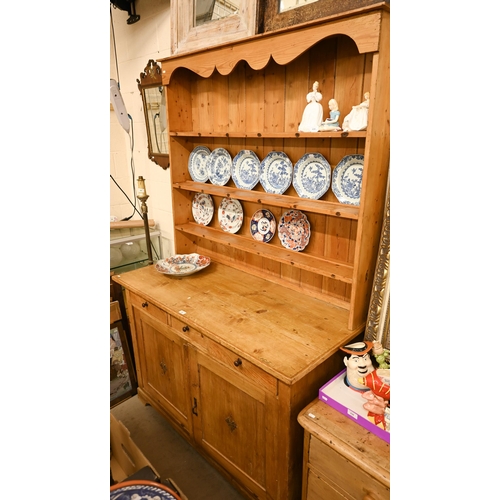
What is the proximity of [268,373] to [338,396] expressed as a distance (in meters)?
0.26

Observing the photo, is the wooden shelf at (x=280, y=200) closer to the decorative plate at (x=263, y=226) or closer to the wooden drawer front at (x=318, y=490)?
the decorative plate at (x=263, y=226)

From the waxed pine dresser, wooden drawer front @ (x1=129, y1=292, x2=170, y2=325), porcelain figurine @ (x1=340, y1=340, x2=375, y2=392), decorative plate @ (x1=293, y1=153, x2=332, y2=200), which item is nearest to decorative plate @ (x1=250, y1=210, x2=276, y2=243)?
the waxed pine dresser

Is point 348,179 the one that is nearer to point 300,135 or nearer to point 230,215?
point 300,135

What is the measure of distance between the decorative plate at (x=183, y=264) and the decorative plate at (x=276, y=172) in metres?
0.60

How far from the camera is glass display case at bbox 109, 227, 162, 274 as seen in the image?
229cm

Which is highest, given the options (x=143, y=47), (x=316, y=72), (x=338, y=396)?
(x=143, y=47)

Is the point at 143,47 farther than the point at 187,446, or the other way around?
the point at 143,47

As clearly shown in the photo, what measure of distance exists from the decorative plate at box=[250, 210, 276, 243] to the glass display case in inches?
38.5

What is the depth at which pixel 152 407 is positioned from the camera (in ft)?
7.05

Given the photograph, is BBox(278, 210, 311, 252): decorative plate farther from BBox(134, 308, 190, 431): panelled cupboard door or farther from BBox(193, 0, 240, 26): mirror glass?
BBox(193, 0, 240, 26): mirror glass

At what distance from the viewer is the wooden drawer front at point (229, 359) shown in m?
1.21
